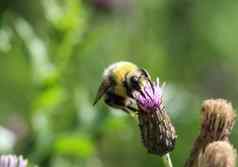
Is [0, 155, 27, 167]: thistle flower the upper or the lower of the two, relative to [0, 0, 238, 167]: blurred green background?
lower

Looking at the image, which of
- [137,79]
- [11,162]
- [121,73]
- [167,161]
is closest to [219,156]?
[167,161]

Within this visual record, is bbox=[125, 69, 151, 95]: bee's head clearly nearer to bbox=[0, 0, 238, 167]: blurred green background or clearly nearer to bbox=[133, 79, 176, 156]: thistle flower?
bbox=[133, 79, 176, 156]: thistle flower

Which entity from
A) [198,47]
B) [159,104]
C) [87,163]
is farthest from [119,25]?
[159,104]

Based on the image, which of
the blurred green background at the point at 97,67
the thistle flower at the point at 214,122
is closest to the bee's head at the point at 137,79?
the thistle flower at the point at 214,122

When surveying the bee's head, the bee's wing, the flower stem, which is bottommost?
the flower stem

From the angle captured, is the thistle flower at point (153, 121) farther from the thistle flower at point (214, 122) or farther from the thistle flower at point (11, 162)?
the thistle flower at point (11, 162)

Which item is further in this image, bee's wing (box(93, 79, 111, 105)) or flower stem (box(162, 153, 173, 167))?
bee's wing (box(93, 79, 111, 105))

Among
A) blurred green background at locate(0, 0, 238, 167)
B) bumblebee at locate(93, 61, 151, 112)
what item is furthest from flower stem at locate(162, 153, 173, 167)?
blurred green background at locate(0, 0, 238, 167)

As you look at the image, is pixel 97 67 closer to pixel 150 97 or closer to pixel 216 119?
pixel 216 119

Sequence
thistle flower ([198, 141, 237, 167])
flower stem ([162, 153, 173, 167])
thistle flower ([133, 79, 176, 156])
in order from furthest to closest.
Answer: thistle flower ([133, 79, 176, 156]) → flower stem ([162, 153, 173, 167]) → thistle flower ([198, 141, 237, 167])
